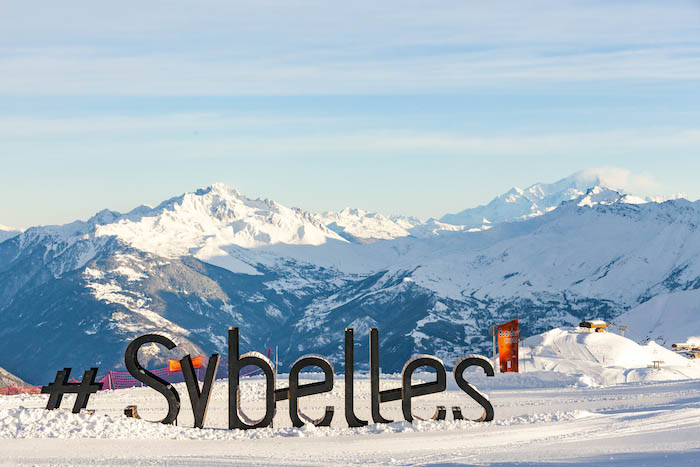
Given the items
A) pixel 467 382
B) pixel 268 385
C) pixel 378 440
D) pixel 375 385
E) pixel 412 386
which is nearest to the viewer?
pixel 378 440

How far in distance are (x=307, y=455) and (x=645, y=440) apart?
21127 millimetres

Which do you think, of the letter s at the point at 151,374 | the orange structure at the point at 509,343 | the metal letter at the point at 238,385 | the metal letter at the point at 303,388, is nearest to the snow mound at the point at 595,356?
the orange structure at the point at 509,343

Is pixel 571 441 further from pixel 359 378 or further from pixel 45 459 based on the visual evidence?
pixel 359 378

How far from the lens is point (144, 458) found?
58438mm

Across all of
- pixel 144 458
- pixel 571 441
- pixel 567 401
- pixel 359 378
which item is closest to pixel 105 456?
pixel 144 458

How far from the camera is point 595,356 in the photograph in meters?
176

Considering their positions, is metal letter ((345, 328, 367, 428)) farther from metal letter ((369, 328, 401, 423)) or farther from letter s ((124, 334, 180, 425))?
letter s ((124, 334, 180, 425))

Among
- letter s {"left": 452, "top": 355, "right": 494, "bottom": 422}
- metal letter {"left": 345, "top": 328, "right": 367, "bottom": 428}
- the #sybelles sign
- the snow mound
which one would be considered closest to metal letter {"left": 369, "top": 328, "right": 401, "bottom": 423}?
the #sybelles sign

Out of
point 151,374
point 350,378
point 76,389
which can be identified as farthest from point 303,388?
point 76,389

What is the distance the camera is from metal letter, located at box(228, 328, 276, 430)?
6819 centimetres

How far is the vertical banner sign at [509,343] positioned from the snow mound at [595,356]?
50009mm

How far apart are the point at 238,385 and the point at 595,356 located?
120384 mm

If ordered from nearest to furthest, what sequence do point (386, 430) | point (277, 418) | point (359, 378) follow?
point (386, 430)
point (277, 418)
point (359, 378)

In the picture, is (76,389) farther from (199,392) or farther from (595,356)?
(595,356)
